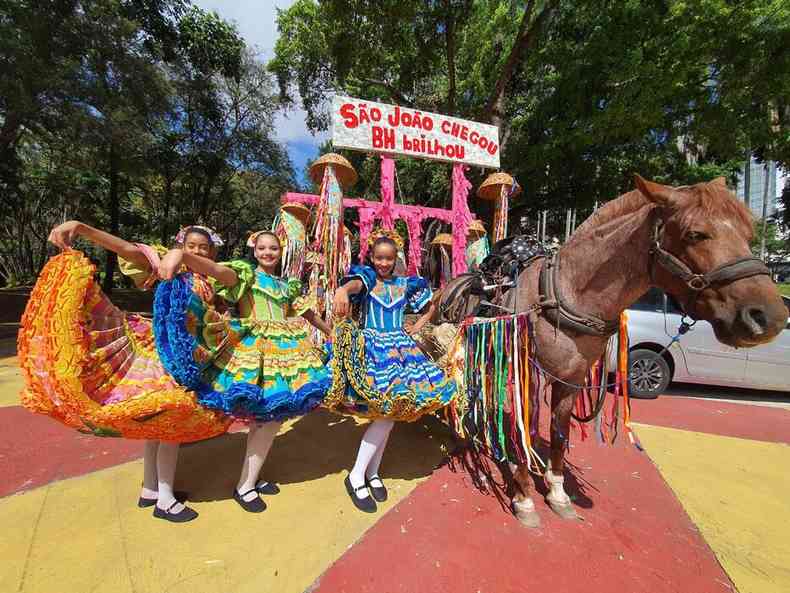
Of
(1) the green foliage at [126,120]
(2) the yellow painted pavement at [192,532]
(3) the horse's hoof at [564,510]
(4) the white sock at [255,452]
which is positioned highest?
(1) the green foliage at [126,120]

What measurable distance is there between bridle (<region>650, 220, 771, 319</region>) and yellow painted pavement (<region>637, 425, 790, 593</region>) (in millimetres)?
1545

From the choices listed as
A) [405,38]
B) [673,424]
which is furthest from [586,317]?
[405,38]

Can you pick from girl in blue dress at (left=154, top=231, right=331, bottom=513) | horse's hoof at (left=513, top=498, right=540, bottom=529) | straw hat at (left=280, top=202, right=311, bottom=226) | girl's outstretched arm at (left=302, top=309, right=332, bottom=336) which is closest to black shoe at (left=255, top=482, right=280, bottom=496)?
girl in blue dress at (left=154, top=231, right=331, bottom=513)

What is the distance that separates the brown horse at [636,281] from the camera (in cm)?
160

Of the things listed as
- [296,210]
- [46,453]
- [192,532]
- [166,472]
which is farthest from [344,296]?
[296,210]

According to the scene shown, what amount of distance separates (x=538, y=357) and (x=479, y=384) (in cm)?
46

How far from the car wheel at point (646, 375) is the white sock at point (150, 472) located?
5.68 m

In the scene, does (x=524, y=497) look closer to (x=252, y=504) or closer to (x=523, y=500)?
(x=523, y=500)

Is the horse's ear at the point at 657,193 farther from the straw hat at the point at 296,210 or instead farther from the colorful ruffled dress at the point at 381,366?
the straw hat at the point at 296,210

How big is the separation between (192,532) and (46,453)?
6.19ft

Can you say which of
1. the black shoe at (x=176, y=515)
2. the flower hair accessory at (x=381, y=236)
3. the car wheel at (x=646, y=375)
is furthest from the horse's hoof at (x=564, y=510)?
the car wheel at (x=646, y=375)

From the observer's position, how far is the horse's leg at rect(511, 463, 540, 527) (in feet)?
7.44

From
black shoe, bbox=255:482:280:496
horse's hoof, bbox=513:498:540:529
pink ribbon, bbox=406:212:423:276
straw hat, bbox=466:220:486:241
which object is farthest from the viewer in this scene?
pink ribbon, bbox=406:212:423:276

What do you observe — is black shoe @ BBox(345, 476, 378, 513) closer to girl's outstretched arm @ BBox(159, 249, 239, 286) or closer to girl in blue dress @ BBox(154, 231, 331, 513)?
girl in blue dress @ BBox(154, 231, 331, 513)
